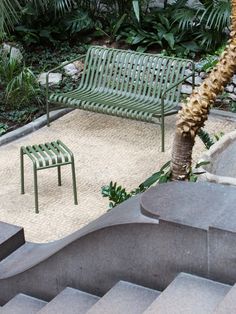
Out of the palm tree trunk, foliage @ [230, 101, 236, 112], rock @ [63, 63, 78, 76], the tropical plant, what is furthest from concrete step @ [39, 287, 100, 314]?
the tropical plant

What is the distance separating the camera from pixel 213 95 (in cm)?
453

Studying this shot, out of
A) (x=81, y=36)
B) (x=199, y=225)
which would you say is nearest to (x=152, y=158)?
(x=81, y=36)

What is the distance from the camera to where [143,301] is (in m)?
3.12

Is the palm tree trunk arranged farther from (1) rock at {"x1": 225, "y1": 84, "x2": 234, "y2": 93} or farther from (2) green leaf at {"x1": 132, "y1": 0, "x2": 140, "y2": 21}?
(2) green leaf at {"x1": 132, "y1": 0, "x2": 140, "y2": 21}

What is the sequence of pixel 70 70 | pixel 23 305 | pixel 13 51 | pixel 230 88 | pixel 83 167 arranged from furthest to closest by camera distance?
pixel 13 51 < pixel 70 70 < pixel 230 88 < pixel 83 167 < pixel 23 305

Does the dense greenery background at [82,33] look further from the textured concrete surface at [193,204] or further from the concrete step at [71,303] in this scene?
the textured concrete surface at [193,204]


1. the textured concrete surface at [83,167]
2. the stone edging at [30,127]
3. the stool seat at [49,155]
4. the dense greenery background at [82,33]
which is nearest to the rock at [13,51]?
the dense greenery background at [82,33]

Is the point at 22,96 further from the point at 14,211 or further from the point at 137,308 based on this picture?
the point at 137,308

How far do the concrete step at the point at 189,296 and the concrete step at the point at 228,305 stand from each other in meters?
0.11

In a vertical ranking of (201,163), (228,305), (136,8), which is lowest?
(201,163)

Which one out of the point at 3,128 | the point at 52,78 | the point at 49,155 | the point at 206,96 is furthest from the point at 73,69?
the point at 206,96

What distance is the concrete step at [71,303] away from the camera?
3.34 metres

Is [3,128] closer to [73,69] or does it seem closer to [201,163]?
[73,69]

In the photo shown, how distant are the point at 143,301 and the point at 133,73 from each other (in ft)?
17.7
